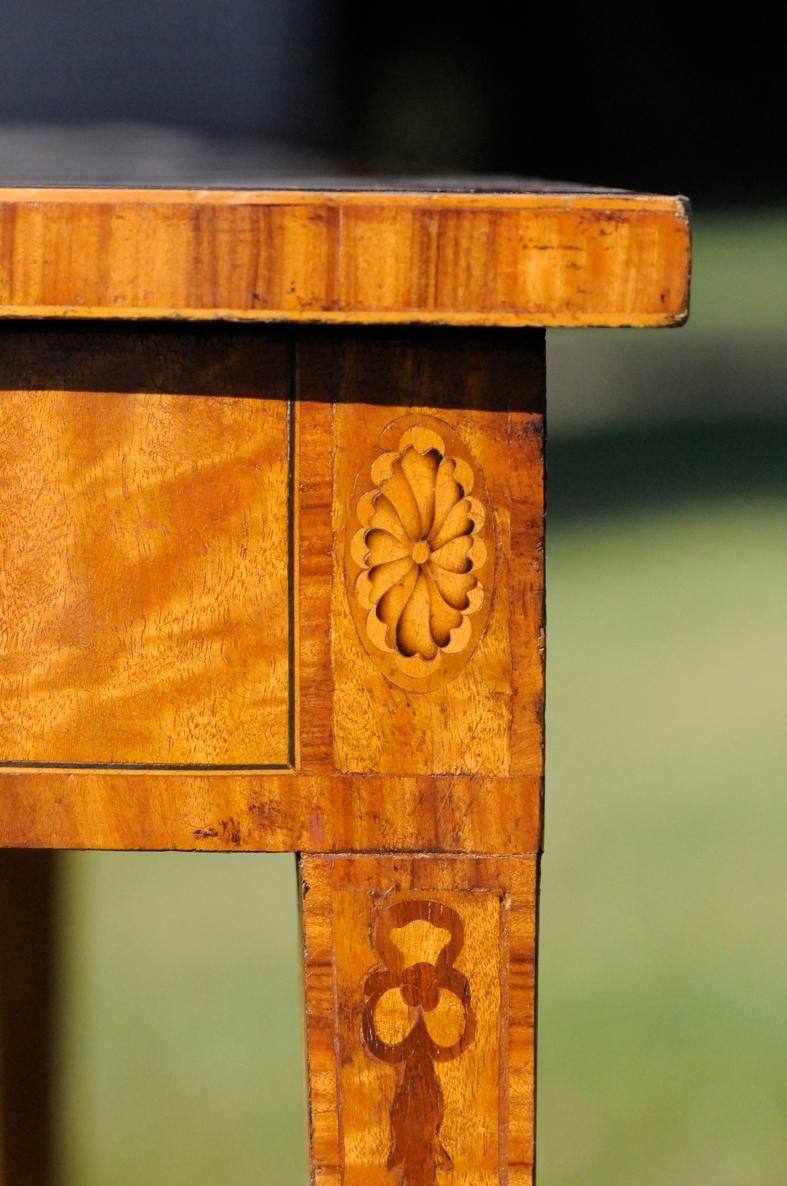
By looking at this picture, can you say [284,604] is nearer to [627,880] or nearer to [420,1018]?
[420,1018]

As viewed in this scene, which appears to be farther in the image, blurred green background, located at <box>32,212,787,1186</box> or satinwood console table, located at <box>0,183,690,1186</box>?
blurred green background, located at <box>32,212,787,1186</box>

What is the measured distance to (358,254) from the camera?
0.39 metres

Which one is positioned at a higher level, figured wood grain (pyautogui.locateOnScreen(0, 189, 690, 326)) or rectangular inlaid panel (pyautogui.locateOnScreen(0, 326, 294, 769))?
figured wood grain (pyautogui.locateOnScreen(0, 189, 690, 326))

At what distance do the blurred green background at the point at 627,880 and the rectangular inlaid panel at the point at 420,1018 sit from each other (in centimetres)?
59

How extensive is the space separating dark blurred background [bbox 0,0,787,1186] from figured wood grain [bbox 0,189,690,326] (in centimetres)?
68

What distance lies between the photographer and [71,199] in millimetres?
389

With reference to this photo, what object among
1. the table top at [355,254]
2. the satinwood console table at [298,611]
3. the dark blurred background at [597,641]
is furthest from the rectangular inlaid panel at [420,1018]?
the dark blurred background at [597,641]

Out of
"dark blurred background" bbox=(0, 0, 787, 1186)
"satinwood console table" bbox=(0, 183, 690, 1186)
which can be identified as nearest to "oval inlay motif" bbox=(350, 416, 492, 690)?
"satinwood console table" bbox=(0, 183, 690, 1186)

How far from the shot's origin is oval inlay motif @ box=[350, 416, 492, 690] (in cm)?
43

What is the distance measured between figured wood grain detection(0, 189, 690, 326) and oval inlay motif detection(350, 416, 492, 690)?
5cm

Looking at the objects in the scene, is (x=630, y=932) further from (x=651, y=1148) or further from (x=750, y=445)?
(x=750, y=445)

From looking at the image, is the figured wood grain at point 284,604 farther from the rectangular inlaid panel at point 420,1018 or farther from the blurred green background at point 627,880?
the blurred green background at point 627,880

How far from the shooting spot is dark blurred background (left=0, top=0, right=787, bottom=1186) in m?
1.08

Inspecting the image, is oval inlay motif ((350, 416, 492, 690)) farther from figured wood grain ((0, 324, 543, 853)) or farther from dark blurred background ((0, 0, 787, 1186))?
dark blurred background ((0, 0, 787, 1186))
